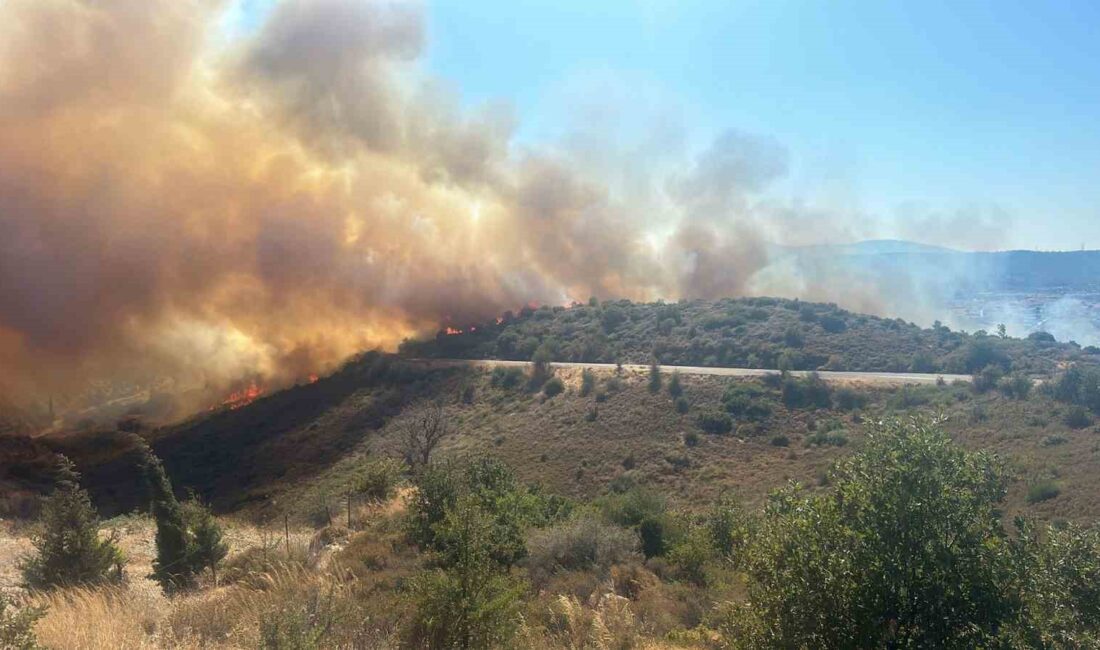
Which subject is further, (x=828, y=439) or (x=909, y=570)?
(x=828, y=439)

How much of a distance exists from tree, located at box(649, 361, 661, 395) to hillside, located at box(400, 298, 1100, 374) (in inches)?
210

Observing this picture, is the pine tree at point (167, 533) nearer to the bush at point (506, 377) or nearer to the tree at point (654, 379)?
the tree at point (654, 379)

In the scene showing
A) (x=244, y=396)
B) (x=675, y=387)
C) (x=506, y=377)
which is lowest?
(x=675, y=387)

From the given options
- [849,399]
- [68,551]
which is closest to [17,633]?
[68,551]

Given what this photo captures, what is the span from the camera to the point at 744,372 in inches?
2194

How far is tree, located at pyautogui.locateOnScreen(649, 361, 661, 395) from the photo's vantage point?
171 ft

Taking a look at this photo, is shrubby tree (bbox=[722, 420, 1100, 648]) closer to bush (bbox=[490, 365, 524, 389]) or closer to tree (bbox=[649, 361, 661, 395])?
tree (bbox=[649, 361, 661, 395])

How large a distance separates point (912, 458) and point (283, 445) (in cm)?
4700

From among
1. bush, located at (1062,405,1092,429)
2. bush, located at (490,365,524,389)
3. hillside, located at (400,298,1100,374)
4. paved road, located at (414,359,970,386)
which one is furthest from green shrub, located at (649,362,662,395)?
bush, located at (1062,405,1092,429)

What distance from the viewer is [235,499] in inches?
1539

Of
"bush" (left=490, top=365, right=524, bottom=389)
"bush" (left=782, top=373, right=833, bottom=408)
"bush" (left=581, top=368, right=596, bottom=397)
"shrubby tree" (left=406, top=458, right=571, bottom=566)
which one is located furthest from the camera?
"bush" (left=490, top=365, right=524, bottom=389)

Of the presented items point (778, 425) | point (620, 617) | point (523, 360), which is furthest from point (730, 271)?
point (620, 617)

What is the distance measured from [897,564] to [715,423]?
1566 inches

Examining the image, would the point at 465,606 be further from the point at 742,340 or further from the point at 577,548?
the point at 742,340
